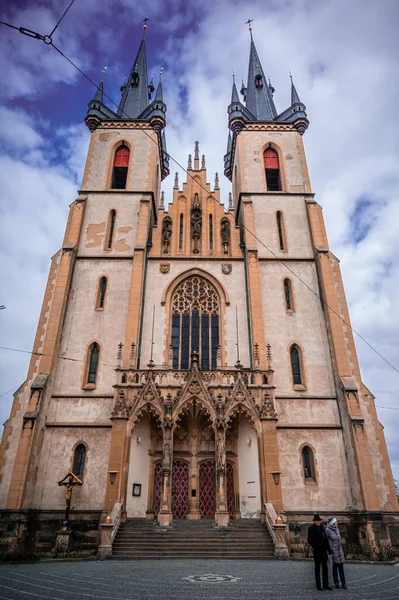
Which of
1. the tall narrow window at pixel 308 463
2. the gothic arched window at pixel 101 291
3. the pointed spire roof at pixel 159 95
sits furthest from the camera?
the pointed spire roof at pixel 159 95

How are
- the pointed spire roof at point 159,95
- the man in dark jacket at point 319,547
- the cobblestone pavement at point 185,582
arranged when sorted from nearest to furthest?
the cobblestone pavement at point 185,582
the man in dark jacket at point 319,547
the pointed spire roof at point 159,95

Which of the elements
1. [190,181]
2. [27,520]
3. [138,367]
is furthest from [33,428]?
[190,181]

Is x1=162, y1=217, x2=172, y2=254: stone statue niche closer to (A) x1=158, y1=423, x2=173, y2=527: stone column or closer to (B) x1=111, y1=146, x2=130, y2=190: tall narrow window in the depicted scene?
(B) x1=111, y1=146, x2=130, y2=190: tall narrow window

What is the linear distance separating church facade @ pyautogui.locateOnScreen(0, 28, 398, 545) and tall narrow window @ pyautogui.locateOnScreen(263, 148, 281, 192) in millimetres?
192

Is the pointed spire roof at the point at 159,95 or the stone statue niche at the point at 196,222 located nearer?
the stone statue niche at the point at 196,222

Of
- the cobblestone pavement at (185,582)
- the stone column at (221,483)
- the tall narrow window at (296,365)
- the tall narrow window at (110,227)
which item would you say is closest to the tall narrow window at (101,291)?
the tall narrow window at (110,227)

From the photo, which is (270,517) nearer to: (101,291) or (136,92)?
(101,291)

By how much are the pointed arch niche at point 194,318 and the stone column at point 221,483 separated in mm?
4127

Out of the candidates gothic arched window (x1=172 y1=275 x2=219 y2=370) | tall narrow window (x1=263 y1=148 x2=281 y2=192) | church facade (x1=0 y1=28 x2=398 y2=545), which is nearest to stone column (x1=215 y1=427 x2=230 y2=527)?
church facade (x1=0 y1=28 x2=398 y2=545)

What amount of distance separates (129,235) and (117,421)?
10838mm

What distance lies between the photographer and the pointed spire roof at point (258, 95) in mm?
30086

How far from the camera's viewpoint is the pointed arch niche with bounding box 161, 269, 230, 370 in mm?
19906

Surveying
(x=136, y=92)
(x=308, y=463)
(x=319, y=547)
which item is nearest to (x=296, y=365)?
(x=308, y=463)

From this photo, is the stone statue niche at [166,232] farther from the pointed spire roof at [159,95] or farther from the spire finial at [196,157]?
the pointed spire roof at [159,95]
